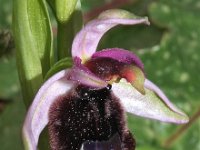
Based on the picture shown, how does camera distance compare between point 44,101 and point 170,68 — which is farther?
point 170,68

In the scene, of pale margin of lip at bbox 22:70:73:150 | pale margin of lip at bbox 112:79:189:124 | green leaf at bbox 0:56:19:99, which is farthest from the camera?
green leaf at bbox 0:56:19:99

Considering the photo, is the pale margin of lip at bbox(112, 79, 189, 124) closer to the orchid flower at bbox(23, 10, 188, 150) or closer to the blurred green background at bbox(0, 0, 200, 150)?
the orchid flower at bbox(23, 10, 188, 150)

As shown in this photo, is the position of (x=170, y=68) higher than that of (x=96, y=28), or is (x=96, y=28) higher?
(x=96, y=28)

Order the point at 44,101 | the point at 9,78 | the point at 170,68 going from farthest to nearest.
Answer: the point at 170,68
the point at 9,78
the point at 44,101

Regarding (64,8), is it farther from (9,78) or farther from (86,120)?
(9,78)

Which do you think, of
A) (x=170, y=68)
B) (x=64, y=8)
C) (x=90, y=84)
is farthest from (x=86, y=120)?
(x=170, y=68)

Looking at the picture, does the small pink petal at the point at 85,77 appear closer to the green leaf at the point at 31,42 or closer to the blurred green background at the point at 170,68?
the green leaf at the point at 31,42

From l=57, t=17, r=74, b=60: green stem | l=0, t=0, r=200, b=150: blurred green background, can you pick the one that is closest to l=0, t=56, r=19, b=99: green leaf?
l=0, t=0, r=200, b=150: blurred green background
